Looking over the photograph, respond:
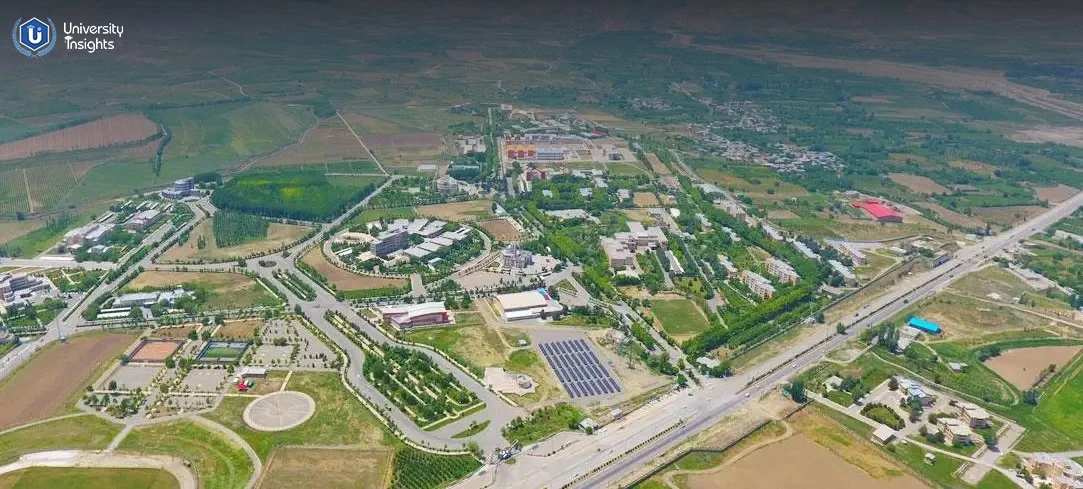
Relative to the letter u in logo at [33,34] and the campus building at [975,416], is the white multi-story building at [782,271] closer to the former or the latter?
the campus building at [975,416]

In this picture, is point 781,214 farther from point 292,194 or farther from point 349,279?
point 292,194

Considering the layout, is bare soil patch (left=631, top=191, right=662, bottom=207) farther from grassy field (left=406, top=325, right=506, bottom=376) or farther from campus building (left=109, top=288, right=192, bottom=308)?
campus building (left=109, top=288, right=192, bottom=308)

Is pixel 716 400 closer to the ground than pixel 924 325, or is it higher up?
closer to the ground

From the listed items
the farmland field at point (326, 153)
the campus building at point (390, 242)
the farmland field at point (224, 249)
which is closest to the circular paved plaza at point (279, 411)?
the campus building at point (390, 242)

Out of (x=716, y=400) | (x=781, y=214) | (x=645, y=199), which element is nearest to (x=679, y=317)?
(x=716, y=400)

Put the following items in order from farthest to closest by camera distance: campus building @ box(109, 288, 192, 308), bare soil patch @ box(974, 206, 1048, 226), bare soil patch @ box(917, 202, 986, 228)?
1. bare soil patch @ box(974, 206, 1048, 226)
2. bare soil patch @ box(917, 202, 986, 228)
3. campus building @ box(109, 288, 192, 308)

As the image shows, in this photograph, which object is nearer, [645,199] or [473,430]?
[473,430]

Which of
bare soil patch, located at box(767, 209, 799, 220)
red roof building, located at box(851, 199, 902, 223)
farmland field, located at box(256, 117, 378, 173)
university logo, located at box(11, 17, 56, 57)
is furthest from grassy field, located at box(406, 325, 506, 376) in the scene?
university logo, located at box(11, 17, 56, 57)
